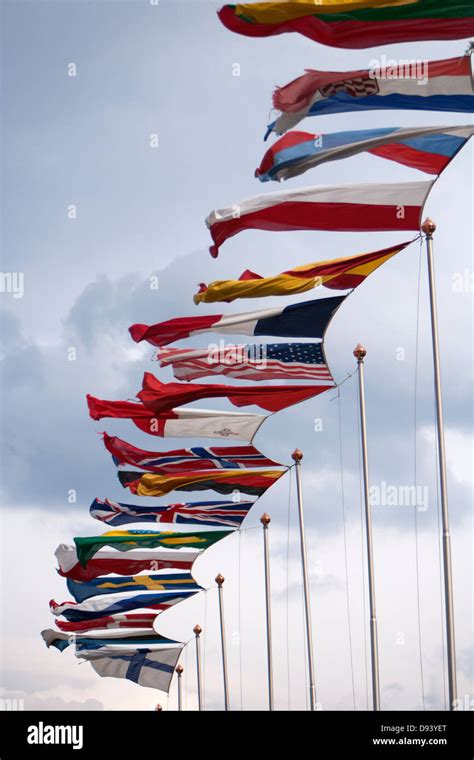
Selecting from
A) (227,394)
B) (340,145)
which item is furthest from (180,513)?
(340,145)

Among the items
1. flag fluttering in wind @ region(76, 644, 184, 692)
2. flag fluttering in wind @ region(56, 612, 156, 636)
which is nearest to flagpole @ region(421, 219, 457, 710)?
flag fluttering in wind @ region(56, 612, 156, 636)

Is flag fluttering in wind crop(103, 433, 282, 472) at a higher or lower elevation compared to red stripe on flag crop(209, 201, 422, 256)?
lower

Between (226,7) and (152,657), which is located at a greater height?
(226,7)

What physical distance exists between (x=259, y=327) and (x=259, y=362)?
4.68ft

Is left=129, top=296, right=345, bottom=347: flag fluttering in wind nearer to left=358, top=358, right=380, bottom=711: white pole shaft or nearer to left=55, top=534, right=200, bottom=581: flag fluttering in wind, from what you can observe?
Result: left=358, top=358, right=380, bottom=711: white pole shaft

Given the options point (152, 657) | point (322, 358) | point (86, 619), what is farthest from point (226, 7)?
point (152, 657)

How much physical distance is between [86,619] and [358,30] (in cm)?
3088

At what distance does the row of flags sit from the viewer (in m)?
22.2

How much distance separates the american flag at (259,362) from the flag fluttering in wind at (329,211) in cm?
530

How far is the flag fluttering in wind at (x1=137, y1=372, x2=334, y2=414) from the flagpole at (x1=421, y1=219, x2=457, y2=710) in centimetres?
602

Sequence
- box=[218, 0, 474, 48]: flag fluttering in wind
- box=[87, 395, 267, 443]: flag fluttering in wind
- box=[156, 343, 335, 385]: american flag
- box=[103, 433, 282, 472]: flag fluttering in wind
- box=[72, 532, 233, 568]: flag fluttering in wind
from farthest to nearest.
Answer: box=[72, 532, 233, 568]: flag fluttering in wind
box=[103, 433, 282, 472]: flag fluttering in wind
box=[87, 395, 267, 443]: flag fluttering in wind
box=[156, 343, 335, 385]: american flag
box=[218, 0, 474, 48]: flag fluttering in wind
